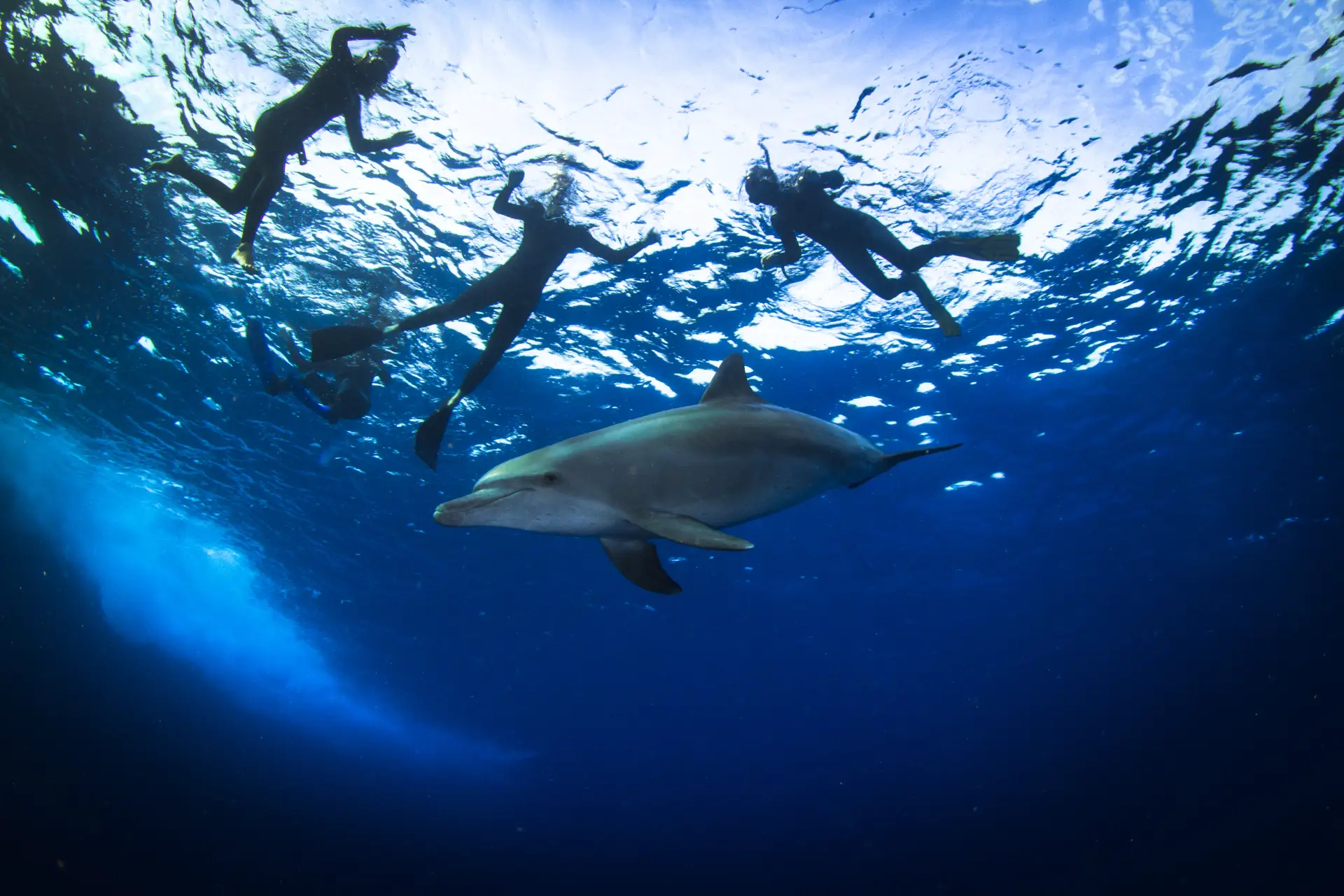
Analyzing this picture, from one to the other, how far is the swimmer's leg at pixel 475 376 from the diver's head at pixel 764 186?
11.5 ft

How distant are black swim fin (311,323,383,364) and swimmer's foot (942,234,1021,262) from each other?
269 inches

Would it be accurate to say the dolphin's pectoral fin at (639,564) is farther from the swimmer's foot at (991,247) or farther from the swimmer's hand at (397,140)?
the swimmer's hand at (397,140)

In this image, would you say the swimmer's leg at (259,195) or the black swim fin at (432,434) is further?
the swimmer's leg at (259,195)

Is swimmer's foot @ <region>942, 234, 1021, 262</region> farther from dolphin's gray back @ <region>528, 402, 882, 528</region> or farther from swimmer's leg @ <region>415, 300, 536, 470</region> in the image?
swimmer's leg @ <region>415, 300, 536, 470</region>

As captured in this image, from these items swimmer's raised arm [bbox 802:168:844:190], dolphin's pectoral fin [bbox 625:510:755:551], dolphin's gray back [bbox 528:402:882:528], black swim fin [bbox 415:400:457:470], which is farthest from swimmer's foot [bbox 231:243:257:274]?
swimmer's raised arm [bbox 802:168:844:190]

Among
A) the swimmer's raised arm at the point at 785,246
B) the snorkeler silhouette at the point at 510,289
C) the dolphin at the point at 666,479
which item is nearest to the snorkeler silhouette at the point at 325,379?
the snorkeler silhouette at the point at 510,289

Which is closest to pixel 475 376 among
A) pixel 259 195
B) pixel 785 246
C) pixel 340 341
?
pixel 340 341

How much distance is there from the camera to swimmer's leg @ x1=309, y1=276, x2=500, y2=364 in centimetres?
561

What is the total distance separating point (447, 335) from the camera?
1091 centimetres

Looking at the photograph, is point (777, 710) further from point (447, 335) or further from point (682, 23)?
point (682, 23)

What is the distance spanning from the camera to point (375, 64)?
6242 mm

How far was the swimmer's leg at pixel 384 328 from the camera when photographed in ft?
18.4

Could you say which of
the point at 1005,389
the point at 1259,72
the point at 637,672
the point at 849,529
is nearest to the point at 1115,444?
the point at 1005,389

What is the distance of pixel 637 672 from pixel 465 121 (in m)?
30.8
